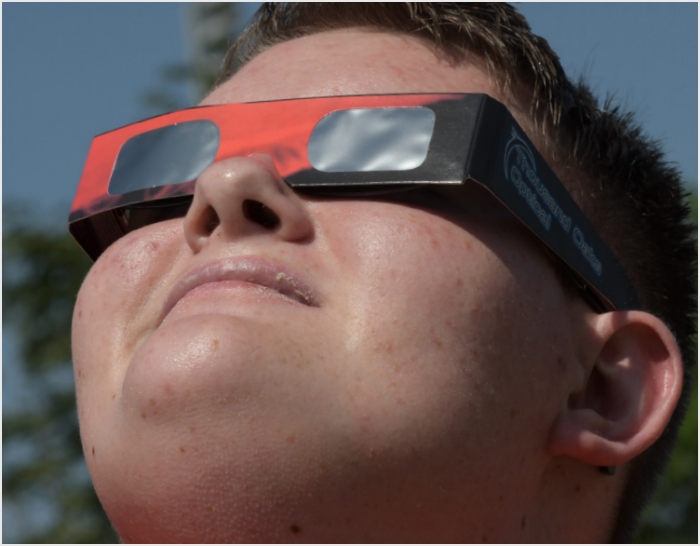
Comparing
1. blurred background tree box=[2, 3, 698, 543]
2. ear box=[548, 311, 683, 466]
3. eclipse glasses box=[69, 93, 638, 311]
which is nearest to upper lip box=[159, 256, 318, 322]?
eclipse glasses box=[69, 93, 638, 311]

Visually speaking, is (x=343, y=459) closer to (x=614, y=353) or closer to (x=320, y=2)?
(x=614, y=353)

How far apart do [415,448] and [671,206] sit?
155 centimetres

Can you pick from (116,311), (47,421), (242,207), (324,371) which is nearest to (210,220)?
(242,207)

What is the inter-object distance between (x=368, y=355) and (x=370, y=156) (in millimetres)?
532

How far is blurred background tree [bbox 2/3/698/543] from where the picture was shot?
788 centimetres

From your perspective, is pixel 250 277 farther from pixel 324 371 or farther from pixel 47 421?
pixel 47 421

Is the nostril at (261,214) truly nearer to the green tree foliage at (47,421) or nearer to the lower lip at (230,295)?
the lower lip at (230,295)

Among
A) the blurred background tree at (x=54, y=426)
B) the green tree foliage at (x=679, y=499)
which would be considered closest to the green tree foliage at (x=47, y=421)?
the blurred background tree at (x=54, y=426)

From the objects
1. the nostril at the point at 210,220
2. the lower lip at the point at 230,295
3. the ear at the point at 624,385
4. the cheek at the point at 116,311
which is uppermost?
the nostril at the point at 210,220

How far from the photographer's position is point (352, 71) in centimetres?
234

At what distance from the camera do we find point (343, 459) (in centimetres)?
179

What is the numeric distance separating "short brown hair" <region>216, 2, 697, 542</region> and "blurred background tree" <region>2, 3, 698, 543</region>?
17.8 feet

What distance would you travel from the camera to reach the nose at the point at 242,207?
201 cm

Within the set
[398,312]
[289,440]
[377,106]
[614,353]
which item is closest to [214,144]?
[377,106]
